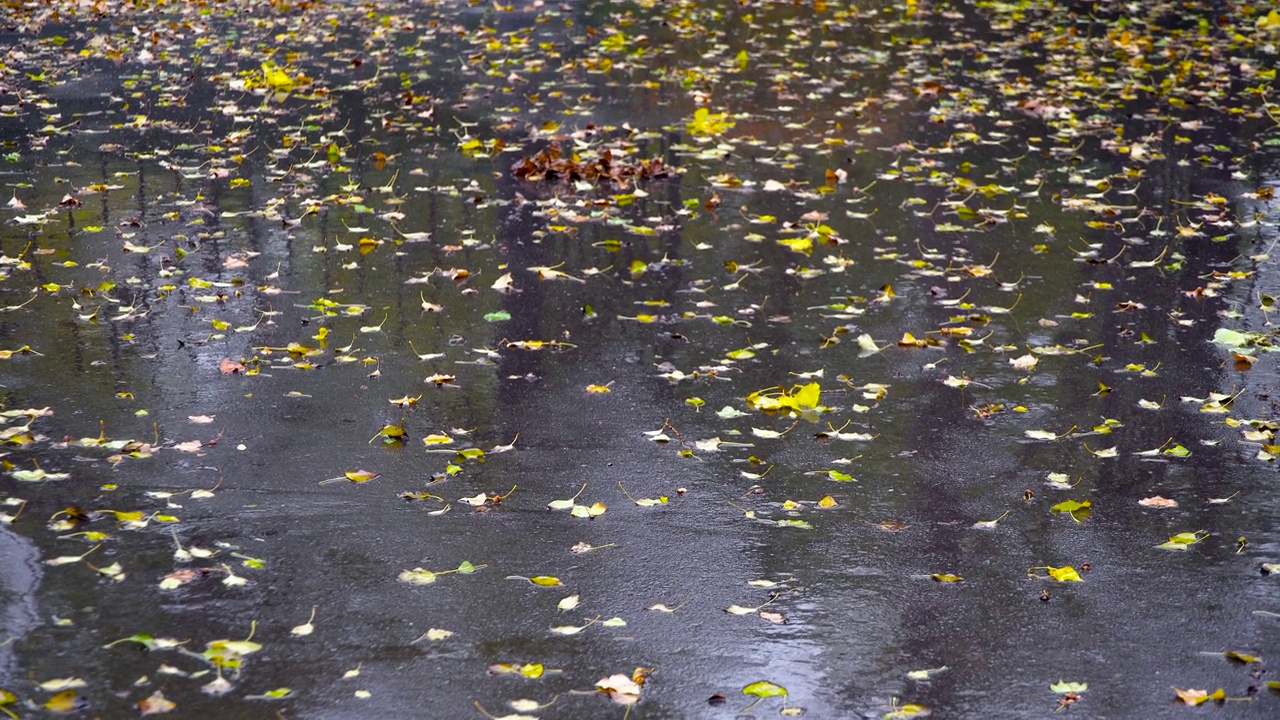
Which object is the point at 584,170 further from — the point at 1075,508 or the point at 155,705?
the point at 155,705

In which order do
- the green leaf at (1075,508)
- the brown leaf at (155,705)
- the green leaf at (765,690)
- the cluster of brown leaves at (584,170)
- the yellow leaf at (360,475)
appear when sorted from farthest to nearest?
the cluster of brown leaves at (584,170) < the yellow leaf at (360,475) < the green leaf at (1075,508) < the green leaf at (765,690) < the brown leaf at (155,705)

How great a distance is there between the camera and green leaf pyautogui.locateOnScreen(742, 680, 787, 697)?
11.9 feet

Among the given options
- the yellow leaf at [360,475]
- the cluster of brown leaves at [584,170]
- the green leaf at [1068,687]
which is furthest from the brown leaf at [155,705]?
the cluster of brown leaves at [584,170]

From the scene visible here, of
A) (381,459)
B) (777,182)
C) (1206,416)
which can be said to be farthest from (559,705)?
(777,182)

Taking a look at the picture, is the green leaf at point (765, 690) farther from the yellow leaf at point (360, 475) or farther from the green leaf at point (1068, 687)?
the yellow leaf at point (360, 475)

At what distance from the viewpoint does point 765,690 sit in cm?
363

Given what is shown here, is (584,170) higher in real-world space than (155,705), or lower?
lower

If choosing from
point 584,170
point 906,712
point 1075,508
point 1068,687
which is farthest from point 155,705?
point 584,170

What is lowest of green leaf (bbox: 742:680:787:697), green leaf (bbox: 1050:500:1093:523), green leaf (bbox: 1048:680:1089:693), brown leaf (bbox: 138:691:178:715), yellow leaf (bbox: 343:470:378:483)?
green leaf (bbox: 1050:500:1093:523)

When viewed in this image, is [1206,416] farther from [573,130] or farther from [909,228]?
[573,130]

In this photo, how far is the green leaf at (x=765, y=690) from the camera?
3.63 meters

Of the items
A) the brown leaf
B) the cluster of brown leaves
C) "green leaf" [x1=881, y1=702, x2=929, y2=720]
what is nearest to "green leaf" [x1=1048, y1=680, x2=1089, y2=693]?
"green leaf" [x1=881, y1=702, x2=929, y2=720]

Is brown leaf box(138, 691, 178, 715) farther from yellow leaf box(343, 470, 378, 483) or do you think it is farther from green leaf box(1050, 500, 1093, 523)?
green leaf box(1050, 500, 1093, 523)

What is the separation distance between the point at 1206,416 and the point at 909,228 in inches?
116
